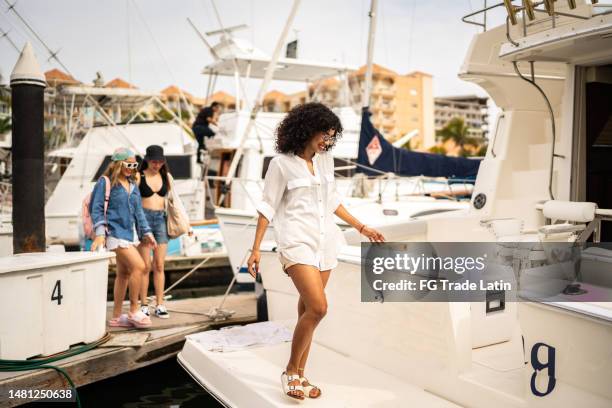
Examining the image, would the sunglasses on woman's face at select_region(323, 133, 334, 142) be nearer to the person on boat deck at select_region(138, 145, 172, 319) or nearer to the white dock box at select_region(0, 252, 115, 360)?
the white dock box at select_region(0, 252, 115, 360)

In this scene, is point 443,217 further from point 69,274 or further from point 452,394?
point 69,274

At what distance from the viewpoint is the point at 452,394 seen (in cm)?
400

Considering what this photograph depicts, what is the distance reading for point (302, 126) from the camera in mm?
3809

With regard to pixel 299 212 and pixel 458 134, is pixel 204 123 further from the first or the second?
pixel 458 134

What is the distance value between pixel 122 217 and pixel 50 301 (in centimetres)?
103

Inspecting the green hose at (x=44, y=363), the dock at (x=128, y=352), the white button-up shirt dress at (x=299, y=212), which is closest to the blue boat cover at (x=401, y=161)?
the dock at (x=128, y=352)

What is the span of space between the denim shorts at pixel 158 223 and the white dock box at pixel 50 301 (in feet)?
2.76

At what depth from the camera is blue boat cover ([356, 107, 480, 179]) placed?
1023cm

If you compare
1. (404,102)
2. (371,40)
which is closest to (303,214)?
(371,40)

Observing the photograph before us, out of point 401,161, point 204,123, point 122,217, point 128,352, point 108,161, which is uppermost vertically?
point 204,123

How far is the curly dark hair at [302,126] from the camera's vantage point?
379 centimetres

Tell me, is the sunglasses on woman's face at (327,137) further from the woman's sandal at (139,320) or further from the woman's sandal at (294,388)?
the woman's sandal at (139,320)

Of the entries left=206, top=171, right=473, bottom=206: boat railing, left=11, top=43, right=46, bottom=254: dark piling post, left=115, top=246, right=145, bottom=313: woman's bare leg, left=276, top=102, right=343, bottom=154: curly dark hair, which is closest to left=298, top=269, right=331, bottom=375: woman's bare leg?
left=276, top=102, right=343, bottom=154: curly dark hair

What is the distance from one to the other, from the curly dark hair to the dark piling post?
10.4ft
